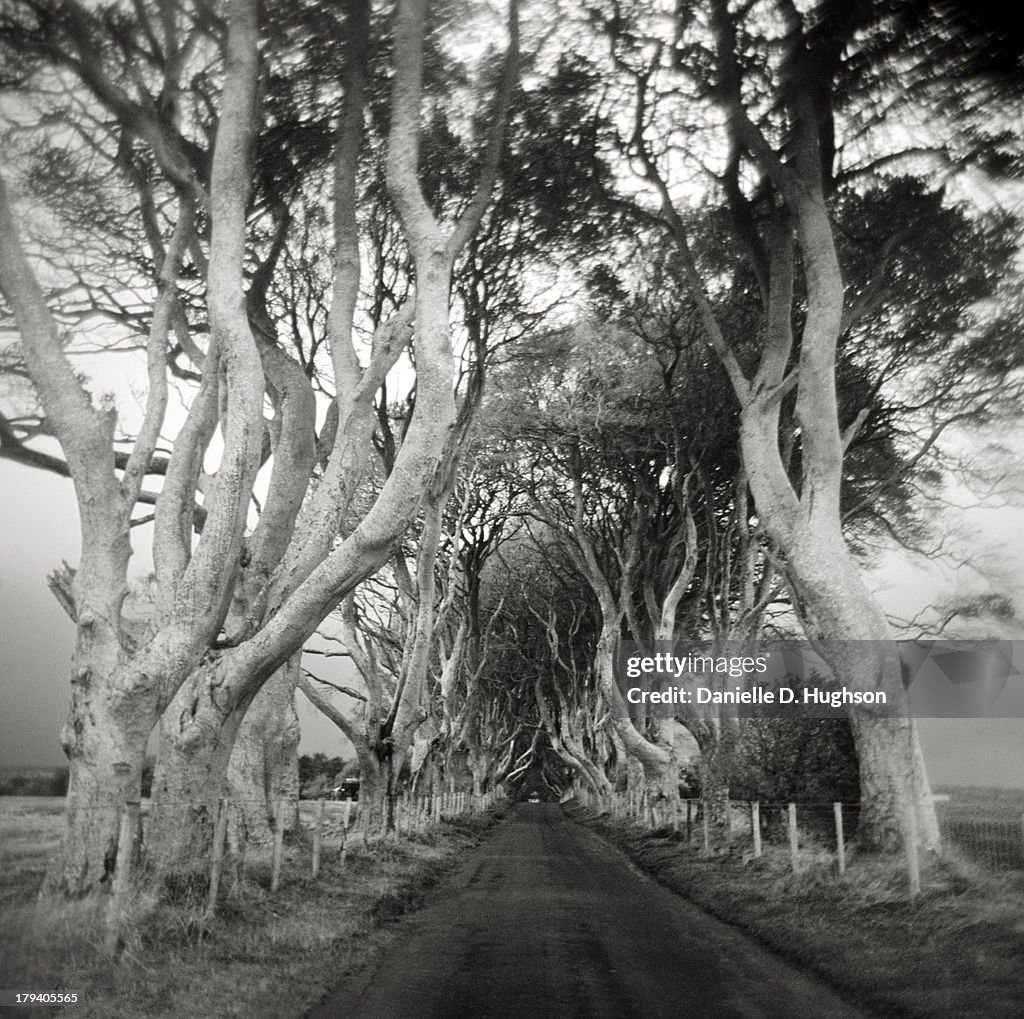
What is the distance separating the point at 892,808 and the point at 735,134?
7.96 m

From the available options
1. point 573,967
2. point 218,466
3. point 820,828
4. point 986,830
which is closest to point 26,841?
point 218,466

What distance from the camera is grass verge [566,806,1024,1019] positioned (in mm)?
6699

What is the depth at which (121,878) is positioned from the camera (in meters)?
7.66

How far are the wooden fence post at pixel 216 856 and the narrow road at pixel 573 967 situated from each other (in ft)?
5.01

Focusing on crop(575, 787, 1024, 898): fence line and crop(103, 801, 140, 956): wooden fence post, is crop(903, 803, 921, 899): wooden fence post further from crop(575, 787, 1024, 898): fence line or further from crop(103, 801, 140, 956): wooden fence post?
crop(103, 801, 140, 956): wooden fence post

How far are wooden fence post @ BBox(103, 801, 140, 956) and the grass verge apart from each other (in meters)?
4.93

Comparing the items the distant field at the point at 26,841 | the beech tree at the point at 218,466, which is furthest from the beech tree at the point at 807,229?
the distant field at the point at 26,841

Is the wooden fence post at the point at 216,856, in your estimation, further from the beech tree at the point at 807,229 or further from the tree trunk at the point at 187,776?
the beech tree at the point at 807,229

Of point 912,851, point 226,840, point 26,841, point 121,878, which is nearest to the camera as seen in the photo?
point 121,878

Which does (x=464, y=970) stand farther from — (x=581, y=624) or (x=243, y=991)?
(x=581, y=624)

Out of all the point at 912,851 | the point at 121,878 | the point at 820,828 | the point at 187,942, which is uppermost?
→ the point at 121,878

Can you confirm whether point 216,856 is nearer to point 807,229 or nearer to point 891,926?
point 891,926

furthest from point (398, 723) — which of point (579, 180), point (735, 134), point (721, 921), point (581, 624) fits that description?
point (581, 624)

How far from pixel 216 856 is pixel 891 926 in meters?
5.65
